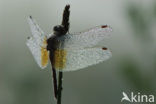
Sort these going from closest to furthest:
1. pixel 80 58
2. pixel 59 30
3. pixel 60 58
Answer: pixel 59 30
pixel 60 58
pixel 80 58

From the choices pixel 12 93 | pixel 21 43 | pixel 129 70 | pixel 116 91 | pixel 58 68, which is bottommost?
pixel 116 91

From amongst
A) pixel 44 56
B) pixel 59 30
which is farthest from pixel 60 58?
pixel 59 30

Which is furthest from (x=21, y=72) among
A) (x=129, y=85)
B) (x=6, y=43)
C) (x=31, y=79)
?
(x=6, y=43)

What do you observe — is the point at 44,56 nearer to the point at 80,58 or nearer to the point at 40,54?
the point at 40,54

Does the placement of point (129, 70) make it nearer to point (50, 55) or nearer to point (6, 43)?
point (50, 55)

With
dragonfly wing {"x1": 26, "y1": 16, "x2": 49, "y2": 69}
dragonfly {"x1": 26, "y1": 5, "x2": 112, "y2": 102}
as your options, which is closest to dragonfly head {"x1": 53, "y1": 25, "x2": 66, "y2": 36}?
dragonfly {"x1": 26, "y1": 5, "x2": 112, "y2": 102}

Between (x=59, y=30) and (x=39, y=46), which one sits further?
(x=39, y=46)
